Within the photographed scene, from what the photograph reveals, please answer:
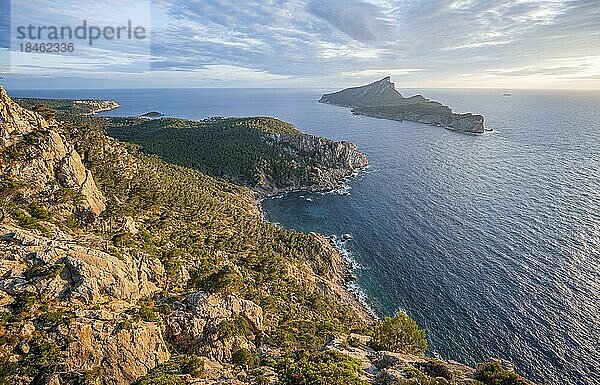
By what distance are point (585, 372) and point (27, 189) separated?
79.7 metres

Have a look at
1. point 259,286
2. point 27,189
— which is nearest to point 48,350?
point 27,189

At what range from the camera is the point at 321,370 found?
3067 cm

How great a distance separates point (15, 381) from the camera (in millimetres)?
23469

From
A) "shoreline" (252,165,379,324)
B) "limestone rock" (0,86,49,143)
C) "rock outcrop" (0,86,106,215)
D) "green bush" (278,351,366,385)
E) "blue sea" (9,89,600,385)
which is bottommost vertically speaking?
"shoreline" (252,165,379,324)

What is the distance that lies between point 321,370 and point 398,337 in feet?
69.6

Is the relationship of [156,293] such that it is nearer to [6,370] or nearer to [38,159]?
[6,370]

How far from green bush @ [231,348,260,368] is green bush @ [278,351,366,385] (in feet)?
10.3

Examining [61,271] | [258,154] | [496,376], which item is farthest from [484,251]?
[258,154]

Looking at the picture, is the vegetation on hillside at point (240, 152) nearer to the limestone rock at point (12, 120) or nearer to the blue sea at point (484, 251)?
the blue sea at point (484, 251)

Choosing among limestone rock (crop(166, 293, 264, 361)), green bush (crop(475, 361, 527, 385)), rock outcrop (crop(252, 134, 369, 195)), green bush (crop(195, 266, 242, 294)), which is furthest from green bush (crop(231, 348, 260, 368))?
rock outcrop (crop(252, 134, 369, 195))

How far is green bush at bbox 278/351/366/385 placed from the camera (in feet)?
96.3

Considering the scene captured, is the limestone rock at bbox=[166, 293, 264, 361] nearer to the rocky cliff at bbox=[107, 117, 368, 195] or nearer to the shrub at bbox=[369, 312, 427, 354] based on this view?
the shrub at bbox=[369, 312, 427, 354]

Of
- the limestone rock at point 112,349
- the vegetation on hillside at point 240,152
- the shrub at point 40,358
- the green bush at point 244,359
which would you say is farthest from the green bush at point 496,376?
the vegetation on hillside at point 240,152

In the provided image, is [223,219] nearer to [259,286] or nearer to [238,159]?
[259,286]
